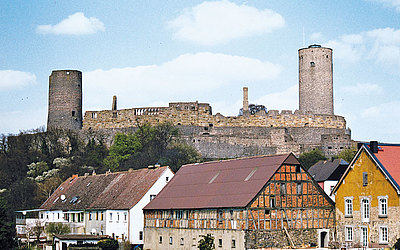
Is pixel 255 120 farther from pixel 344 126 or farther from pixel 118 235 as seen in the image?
pixel 118 235

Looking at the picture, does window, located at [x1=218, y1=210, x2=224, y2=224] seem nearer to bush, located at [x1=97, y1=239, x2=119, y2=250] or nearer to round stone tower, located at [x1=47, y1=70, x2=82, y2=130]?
bush, located at [x1=97, y1=239, x2=119, y2=250]

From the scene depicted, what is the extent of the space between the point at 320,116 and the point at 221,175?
128ft

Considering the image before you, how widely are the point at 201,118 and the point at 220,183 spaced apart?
38150 millimetres

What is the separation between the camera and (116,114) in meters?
79.4

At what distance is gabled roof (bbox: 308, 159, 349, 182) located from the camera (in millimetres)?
50594

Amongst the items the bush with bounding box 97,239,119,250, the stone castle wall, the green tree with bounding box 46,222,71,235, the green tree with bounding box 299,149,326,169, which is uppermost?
the stone castle wall

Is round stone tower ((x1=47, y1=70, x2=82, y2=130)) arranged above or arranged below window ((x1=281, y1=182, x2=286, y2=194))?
above

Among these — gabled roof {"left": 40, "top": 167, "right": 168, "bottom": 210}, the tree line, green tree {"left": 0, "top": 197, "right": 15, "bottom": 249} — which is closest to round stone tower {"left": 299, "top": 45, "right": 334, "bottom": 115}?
the tree line

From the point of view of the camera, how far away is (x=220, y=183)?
40.0 m

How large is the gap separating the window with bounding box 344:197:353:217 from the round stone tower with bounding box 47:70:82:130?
4438cm

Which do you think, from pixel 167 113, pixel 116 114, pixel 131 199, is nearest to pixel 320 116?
pixel 167 113

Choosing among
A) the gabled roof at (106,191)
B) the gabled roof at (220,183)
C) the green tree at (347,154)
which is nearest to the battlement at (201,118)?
the green tree at (347,154)

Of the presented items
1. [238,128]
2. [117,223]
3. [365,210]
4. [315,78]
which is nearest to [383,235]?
[365,210]

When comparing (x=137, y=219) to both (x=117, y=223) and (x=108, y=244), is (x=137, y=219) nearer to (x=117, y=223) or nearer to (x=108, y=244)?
(x=117, y=223)
